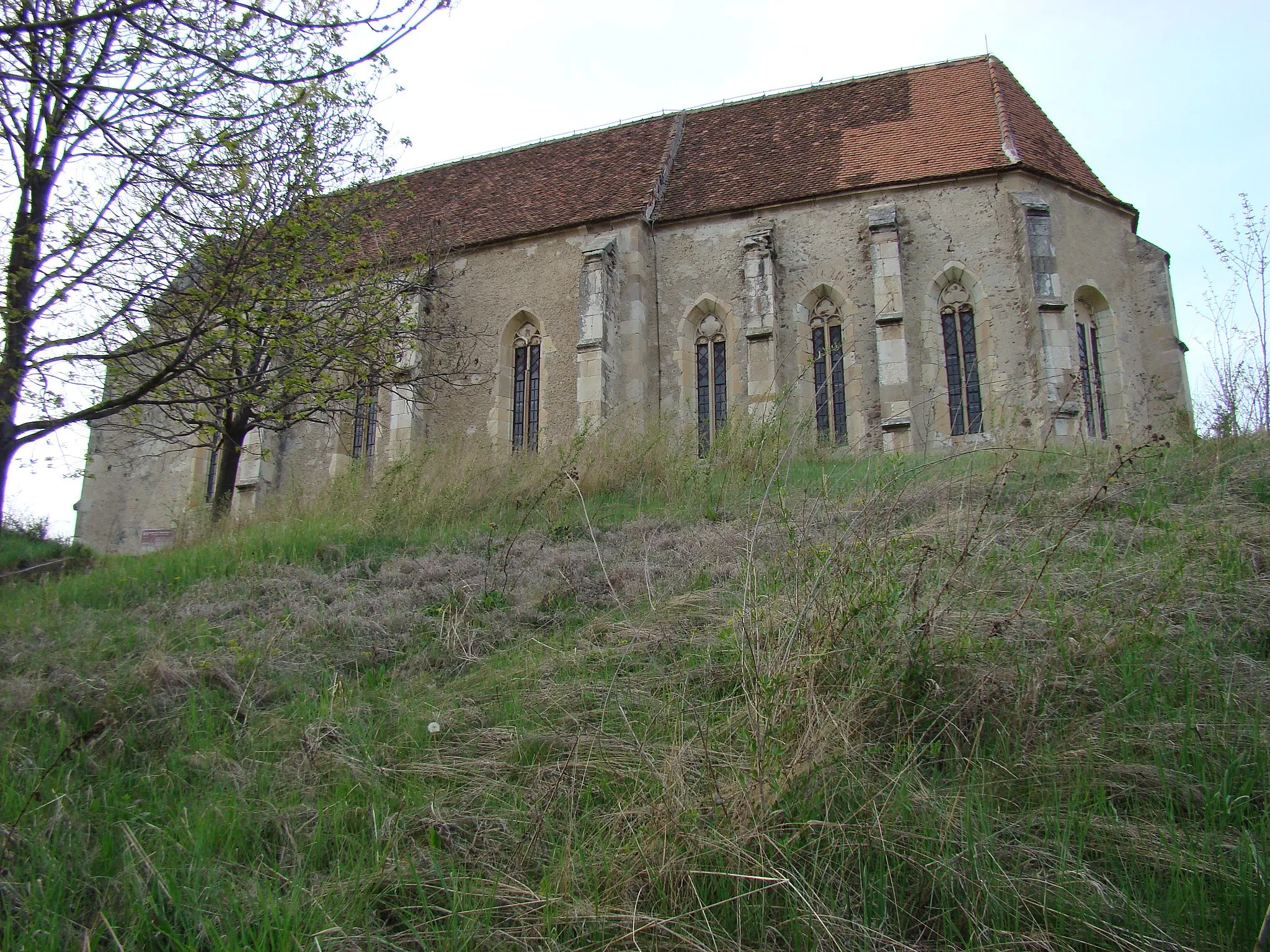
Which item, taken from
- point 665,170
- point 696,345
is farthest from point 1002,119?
point 696,345

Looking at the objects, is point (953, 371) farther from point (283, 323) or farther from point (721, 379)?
point (283, 323)

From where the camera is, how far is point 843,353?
49.0ft

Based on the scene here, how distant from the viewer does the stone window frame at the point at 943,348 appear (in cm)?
1441

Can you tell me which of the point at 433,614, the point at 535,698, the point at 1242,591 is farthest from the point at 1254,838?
the point at 433,614

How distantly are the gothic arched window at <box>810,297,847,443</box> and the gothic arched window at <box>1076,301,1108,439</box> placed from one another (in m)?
3.74

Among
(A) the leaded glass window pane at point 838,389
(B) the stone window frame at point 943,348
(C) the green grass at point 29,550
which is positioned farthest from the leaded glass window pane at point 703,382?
(C) the green grass at point 29,550

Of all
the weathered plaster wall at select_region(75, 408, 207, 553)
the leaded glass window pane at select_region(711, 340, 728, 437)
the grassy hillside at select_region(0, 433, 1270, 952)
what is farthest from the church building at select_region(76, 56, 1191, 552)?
the grassy hillside at select_region(0, 433, 1270, 952)

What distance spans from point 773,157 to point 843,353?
4.88m

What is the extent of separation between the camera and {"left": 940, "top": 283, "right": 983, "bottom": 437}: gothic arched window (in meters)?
14.9

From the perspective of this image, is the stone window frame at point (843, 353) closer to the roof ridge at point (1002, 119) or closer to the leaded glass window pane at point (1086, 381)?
the leaded glass window pane at point (1086, 381)

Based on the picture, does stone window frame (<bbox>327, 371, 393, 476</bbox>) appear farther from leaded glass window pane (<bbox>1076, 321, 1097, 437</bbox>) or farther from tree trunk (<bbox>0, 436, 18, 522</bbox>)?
leaded glass window pane (<bbox>1076, 321, 1097, 437</bbox>)

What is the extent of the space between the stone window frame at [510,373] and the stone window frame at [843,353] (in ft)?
14.9

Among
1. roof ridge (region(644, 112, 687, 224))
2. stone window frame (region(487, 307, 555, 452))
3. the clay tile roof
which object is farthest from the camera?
roof ridge (region(644, 112, 687, 224))

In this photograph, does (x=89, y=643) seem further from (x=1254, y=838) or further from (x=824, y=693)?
(x=1254, y=838)
